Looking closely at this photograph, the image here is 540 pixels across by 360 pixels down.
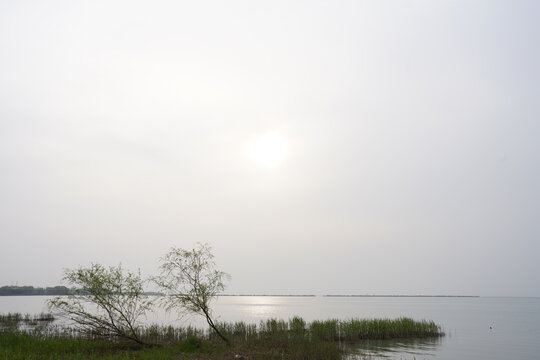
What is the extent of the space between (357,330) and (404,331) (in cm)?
548

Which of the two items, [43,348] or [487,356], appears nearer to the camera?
[43,348]

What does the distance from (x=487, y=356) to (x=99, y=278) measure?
2989 centimetres

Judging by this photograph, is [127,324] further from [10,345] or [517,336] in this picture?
[517,336]

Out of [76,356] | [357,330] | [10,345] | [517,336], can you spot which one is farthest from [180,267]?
[517,336]

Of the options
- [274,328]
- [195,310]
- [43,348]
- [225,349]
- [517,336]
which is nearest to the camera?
[43,348]

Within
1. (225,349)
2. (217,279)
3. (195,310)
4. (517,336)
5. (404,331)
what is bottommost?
(517,336)

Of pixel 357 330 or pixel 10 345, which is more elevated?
pixel 10 345

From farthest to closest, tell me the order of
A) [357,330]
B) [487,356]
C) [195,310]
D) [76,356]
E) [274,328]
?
[357,330], [274,328], [487,356], [195,310], [76,356]

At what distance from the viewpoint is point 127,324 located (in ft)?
84.5

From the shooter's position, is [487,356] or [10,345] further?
[487,356]

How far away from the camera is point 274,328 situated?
32.4 m

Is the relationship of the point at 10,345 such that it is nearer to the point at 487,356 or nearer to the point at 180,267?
the point at 180,267

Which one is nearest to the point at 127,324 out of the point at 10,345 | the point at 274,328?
the point at 10,345

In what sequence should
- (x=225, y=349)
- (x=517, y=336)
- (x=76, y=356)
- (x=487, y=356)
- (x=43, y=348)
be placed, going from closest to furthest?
1. (x=76, y=356)
2. (x=43, y=348)
3. (x=225, y=349)
4. (x=487, y=356)
5. (x=517, y=336)
